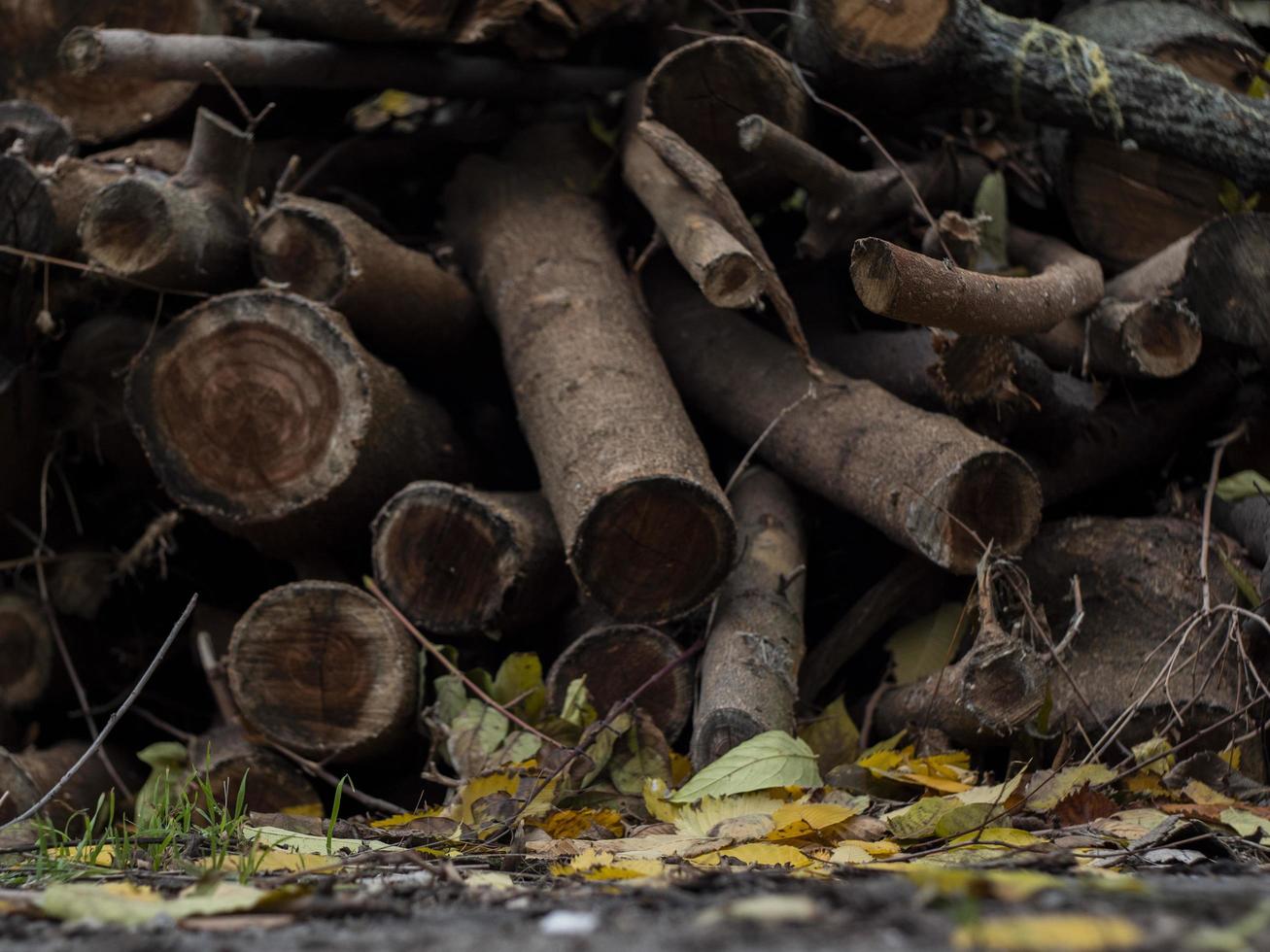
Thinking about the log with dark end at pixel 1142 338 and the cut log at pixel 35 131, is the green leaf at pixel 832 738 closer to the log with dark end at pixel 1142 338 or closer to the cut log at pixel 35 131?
the log with dark end at pixel 1142 338

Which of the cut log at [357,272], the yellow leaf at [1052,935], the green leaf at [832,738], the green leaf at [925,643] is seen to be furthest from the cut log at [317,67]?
the yellow leaf at [1052,935]

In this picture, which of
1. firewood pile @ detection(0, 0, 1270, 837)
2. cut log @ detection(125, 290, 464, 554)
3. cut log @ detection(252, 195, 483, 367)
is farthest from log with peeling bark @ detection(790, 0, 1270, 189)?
cut log @ detection(125, 290, 464, 554)

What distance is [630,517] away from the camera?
8.89 feet

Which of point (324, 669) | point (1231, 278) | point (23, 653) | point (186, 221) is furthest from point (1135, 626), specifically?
point (23, 653)

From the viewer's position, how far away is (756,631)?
2.91 meters

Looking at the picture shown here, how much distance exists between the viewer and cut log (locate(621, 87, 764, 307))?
2.73 m

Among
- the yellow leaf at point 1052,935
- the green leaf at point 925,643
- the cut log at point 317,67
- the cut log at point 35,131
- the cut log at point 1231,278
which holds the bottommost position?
the green leaf at point 925,643

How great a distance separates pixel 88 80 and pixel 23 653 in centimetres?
160

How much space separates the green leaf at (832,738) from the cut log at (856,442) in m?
0.43

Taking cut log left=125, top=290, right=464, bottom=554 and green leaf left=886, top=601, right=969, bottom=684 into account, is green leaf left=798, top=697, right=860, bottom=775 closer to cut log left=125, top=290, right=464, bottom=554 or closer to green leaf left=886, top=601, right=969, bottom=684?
green leaf left=886, top=601, right=969, bottom=684

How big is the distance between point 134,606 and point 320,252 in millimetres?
1300

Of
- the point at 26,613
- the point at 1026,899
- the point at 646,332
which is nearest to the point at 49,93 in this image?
the point at 26,613

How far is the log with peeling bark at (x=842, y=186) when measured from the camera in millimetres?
2977

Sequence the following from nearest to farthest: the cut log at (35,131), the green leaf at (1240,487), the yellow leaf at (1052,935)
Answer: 1. the yellow leaf at (1052,935)
2. the green leaf at (1240,487)
3. the cut log at (35,131)
